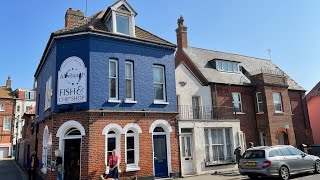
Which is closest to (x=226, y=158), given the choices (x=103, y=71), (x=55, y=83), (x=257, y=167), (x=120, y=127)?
(x=257, y=167)

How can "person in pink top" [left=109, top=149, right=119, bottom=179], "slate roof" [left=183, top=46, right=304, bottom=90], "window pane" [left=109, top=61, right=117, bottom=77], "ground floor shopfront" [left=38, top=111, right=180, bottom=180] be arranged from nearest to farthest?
"person in pink top" [left=109, top=149, right=119, bottom=179] < "ground floor shopfront" [left=38, top=111, right=180, bottom=180] < "window pane" [left=109, top=61, right=117, bottom=77] < "slate roof" [left=183, top=46, right=304, bottom=90]

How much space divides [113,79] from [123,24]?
3.47 m

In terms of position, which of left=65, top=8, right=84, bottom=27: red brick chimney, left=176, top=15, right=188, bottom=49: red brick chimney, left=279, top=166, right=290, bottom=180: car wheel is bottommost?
left=279, top=166, right=290, bottom=180: car wheel

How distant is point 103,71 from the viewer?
13719mm

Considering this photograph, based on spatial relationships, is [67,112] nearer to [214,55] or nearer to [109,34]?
[109,34]

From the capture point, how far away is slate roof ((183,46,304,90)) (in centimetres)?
2192

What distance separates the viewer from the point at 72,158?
1330 centimetres

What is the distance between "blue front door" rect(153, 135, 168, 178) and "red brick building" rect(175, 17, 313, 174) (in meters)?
2.34

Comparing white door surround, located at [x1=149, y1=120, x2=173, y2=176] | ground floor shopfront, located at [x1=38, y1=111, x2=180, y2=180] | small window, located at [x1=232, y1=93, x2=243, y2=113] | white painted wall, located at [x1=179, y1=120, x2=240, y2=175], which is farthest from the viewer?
small window, located at [x1=232, y1=93, x2=243, y2=113]

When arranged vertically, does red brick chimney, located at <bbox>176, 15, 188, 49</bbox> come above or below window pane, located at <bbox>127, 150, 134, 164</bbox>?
above

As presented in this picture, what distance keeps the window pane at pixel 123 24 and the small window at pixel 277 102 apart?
46.9 feet

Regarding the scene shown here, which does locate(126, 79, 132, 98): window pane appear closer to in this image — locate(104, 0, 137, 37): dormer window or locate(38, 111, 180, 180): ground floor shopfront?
locate(38, 111, 180, 180): ground floor shopfront

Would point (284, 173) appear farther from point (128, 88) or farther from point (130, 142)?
point (128, 88)

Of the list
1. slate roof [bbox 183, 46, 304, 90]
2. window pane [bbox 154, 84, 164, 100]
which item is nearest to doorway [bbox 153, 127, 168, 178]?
window pane [bbox 154, 84, 164, 100]
